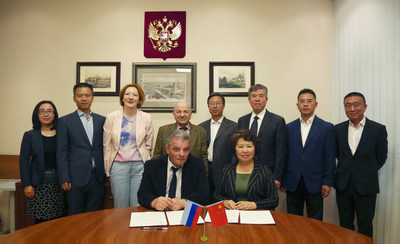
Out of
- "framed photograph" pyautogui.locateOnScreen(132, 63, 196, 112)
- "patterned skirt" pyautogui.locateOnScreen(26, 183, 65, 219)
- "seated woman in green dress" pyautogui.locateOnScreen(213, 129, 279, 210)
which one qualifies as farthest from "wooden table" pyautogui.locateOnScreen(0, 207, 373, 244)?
"framed photograph" pyautogui.locateOnScreen(132, 63, 196, 112)

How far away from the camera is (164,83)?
12.7 feet

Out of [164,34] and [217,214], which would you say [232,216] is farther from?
[164,34]

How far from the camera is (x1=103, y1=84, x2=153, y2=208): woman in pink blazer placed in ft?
9.18

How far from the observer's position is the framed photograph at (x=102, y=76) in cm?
388

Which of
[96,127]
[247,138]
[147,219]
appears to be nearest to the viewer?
[147,219]

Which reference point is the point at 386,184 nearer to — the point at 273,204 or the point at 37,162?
the point at 273,204

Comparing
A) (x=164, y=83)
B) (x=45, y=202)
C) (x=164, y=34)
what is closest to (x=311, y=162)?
(x=164, y=83)

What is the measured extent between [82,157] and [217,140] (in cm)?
147

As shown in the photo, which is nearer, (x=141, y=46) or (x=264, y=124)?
(x=264, y=124)

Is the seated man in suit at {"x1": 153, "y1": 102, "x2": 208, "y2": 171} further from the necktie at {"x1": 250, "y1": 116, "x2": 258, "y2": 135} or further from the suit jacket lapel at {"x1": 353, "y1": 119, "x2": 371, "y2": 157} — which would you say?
the suit jacket lapel at {"x1": 353, "y1": 119, "x2": 371, "y2": 157}

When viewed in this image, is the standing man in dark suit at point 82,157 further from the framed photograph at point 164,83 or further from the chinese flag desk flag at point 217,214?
Answer: the chinese flag desk flag at point 217,214

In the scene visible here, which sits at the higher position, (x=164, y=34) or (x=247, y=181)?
(x=164, y=34)

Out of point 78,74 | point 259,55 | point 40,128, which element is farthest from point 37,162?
point 259,55

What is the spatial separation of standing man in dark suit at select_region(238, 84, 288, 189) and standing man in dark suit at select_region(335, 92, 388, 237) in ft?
1.93
